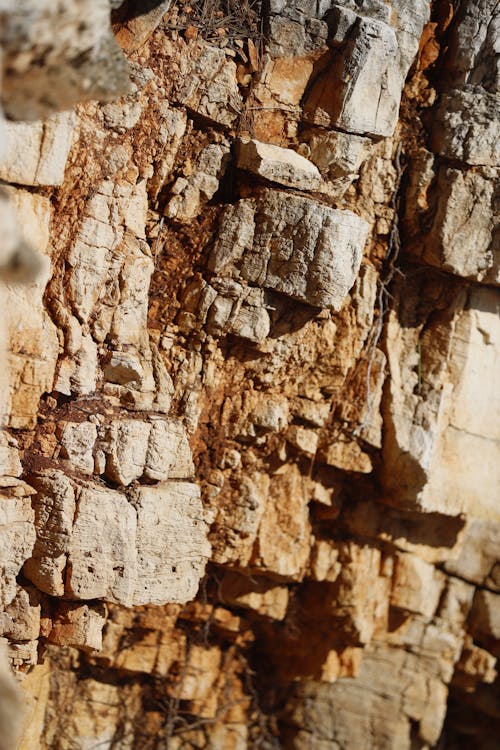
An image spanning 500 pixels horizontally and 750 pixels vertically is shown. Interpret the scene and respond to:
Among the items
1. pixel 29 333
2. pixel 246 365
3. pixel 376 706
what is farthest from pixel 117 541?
pixel 376 706

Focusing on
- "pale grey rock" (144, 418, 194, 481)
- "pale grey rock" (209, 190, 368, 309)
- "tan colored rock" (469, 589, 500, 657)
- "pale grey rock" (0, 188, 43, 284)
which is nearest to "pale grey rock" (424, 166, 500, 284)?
"pale grey rock" (209, 190, 368, 309)

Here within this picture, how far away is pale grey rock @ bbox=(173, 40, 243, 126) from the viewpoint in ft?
14.6

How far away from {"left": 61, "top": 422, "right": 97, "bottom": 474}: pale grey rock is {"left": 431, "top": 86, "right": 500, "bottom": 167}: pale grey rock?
2549mm

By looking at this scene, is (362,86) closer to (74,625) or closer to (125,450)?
(125,450)

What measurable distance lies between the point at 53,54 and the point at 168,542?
2523 millimetres

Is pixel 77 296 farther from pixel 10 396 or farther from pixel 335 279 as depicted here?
pixel 335 279

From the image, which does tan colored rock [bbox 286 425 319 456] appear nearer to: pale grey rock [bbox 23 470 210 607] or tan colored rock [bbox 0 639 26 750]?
pale grey rock [bbox 23 470 210 607]

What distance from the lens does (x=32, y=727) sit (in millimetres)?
5312

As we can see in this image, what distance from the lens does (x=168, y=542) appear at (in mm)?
4379

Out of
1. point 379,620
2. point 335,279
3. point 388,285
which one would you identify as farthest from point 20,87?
point 379,620

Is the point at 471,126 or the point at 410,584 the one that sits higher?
the point at 471,126

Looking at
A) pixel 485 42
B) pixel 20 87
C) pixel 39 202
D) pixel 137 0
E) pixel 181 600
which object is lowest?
pixel 181 600

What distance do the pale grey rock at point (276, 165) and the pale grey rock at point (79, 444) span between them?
156 cm

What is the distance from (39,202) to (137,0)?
1.04 m
